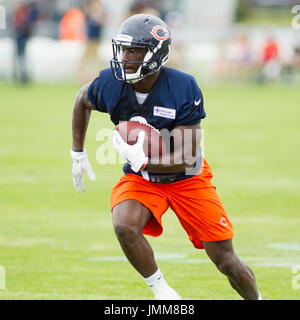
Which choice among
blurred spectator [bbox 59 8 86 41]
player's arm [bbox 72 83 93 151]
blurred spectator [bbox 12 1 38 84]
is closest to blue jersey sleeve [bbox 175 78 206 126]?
player's arm [bbox 72 83 93 151]

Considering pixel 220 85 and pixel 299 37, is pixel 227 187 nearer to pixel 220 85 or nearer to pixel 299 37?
pixel 220 85

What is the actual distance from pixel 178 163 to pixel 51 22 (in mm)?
26268

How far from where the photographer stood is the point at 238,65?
27406 mm

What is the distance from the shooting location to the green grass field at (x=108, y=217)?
6285mm

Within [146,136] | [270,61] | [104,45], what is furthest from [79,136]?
[270,61]

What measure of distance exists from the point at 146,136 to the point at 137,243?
76cm

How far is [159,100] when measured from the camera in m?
5.34

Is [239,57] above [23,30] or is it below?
below

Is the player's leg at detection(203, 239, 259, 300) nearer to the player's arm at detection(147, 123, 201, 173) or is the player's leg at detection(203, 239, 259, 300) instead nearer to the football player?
the football player

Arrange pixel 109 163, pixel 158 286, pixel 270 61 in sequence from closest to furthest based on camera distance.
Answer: pixel 158 286 < pixel 109 163 < pixel 270 61

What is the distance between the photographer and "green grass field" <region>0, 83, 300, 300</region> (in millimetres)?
6285

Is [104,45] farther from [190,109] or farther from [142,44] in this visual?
[190,109]

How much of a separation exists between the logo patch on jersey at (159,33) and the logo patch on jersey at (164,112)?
1.65 feet

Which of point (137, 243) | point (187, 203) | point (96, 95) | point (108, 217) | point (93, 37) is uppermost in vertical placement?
point (96, 95)
